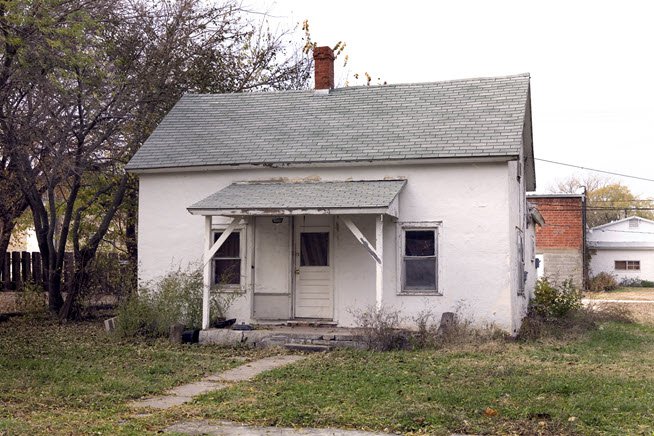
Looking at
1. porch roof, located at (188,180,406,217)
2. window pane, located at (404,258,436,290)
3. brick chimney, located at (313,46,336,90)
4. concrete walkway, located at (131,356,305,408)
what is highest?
brick chimney, located at (313,46,336,90)

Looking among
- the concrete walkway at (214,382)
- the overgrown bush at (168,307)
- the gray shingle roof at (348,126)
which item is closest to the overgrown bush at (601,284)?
the gray shingle roof at (348,126)

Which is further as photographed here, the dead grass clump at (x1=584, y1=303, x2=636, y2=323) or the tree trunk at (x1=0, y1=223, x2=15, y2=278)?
the dead grass clump at (x1=584, y1=303, x2=636, y2=323)

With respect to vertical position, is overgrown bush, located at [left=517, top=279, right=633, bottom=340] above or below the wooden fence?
below

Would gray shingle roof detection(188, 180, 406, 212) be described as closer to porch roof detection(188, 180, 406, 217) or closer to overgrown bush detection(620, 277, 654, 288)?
porch roof detection(188, 180, 406, 217)

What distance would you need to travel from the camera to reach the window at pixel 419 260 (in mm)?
15859

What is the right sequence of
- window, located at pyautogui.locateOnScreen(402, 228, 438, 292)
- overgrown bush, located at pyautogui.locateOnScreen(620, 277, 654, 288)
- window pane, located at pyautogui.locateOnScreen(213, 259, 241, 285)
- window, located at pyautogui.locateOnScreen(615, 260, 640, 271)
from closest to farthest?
window, located at pyautogui.locateOnScreen(402, 228, 438, 292)
window pane, located at pyautogui.locateOnScreen(213, 259, 241, 285)
overgrown bush, located at pyautogui.locateOnScreen(620, 277, 654, 288)
window, located at pyautogui.locateOnScreen(615, 260, 640, 271)

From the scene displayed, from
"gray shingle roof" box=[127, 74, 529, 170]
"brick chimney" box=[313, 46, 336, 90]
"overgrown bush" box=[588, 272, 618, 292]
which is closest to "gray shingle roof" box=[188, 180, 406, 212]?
"gray shingle roof" box=[127, 74, 529, 170]

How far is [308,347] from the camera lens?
14.3m

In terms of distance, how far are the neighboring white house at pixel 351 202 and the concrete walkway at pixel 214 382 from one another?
2581 mm

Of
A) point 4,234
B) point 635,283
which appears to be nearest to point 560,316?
point 4,234

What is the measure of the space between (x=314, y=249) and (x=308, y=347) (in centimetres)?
304

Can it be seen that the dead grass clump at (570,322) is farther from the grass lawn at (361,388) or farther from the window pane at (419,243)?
the window pane at (419,243)

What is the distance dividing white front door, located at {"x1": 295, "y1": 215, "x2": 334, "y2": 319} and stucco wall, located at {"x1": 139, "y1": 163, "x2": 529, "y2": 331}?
0.25m

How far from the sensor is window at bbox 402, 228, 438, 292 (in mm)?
15859
